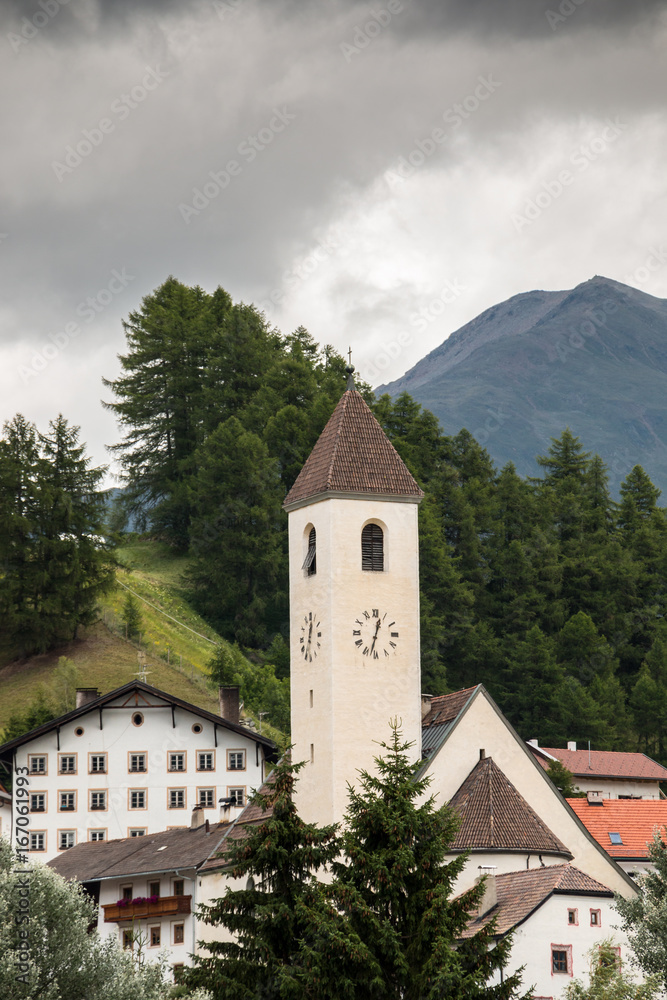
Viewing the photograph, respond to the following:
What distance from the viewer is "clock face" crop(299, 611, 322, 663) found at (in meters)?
43.7

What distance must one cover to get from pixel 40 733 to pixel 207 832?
1261 centimetres

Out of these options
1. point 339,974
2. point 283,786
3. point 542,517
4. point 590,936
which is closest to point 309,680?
point 590,936

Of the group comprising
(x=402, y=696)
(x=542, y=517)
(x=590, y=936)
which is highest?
(x=542, y=517)

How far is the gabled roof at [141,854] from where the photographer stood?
5150cm

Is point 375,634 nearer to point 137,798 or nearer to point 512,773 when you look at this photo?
point 512,773

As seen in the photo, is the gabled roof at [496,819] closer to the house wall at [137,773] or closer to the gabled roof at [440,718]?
the gabled roof at [440,718]

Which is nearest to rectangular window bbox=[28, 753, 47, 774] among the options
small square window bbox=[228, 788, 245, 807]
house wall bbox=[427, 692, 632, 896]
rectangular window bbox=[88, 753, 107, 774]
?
rectangular window bbox=[88, 753, 107, 774]

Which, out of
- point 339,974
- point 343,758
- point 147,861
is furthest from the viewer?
point 147,861

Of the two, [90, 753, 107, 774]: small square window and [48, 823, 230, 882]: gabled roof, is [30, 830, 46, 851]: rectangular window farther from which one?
[90, 753, 107, 774]: small square window

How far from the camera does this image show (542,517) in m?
106

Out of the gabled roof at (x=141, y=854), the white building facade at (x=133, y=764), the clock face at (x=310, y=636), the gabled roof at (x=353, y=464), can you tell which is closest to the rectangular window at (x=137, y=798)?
the white building facade at (x=133, y=764)

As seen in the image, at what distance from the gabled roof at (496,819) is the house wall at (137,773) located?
23514mm

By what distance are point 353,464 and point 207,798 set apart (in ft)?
82.1

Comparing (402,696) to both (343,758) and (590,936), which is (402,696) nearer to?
(343,758)
